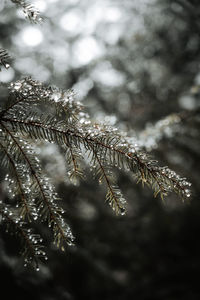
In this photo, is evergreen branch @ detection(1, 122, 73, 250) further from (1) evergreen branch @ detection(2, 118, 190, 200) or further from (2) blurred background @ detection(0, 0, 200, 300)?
(2) blurred background @ detection(0, 0, 200, 300)

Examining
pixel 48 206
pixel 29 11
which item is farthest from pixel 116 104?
pixel 48 206

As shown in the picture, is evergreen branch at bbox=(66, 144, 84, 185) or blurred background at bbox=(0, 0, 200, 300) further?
blurred background at bbox=(0, 0, 200, 300)

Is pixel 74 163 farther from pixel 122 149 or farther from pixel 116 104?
pixel 116 104

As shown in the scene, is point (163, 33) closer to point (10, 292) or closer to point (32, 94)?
point (32, 94)

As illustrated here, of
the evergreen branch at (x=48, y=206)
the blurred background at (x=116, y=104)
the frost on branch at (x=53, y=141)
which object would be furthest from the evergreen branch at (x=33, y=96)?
the blurred background at (x=116, y=104)

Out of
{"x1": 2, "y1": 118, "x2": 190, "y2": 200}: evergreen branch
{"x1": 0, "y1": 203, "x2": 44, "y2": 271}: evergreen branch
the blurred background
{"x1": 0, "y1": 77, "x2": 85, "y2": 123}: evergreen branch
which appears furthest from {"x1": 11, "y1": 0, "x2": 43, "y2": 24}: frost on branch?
the blurred background
